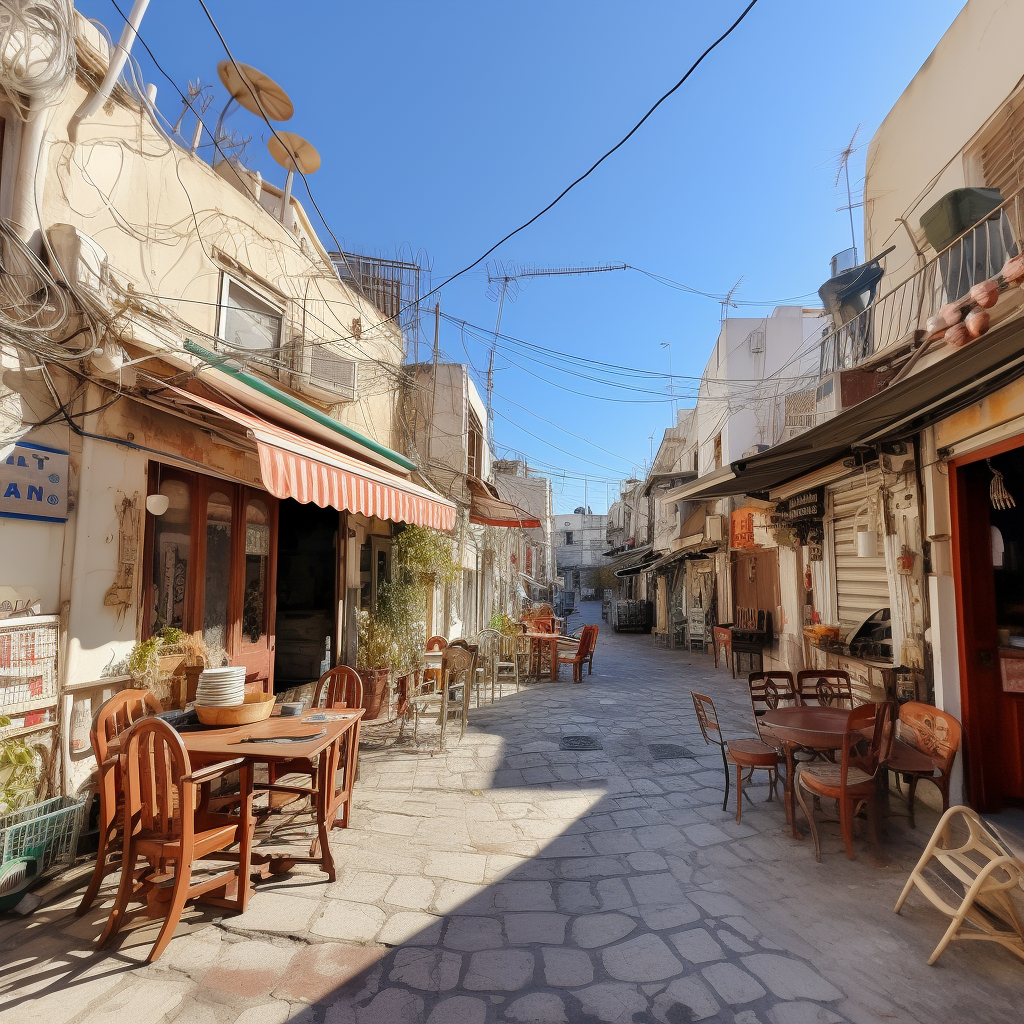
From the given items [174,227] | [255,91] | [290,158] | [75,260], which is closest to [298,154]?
[290,158]

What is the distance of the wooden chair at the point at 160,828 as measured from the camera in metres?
3.21

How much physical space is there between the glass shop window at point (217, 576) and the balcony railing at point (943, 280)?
7151 mm

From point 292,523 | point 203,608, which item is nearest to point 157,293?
point 203,608

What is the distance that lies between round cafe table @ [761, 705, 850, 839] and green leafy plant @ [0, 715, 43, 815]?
218 inches

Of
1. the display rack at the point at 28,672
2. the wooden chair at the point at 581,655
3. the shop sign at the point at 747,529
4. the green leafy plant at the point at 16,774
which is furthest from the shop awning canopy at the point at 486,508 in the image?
the green leafy plant at the point at 16,774

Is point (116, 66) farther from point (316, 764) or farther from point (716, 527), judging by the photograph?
point (716, 527)

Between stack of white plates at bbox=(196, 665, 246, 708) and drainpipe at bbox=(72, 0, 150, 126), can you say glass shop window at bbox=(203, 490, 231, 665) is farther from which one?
drainpipe at bbox=(72, 0, 150, 126)

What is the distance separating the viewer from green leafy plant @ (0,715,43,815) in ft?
12.4

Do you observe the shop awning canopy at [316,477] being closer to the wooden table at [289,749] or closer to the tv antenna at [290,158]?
the wooden table at [289,749]

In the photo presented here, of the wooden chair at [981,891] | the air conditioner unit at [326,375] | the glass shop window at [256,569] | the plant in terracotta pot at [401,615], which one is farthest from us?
the plant in terracotta pot at [401,615]

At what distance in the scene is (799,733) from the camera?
4.96 metres

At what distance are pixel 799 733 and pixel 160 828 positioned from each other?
15.3ft

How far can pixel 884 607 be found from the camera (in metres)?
7.32

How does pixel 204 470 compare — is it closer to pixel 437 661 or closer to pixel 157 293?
pixel 157 293
